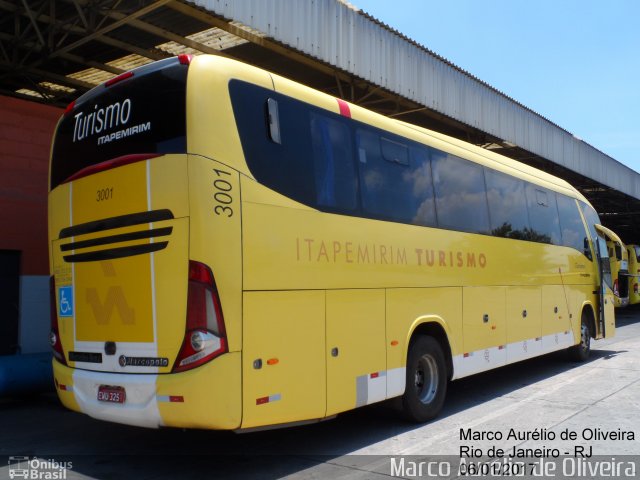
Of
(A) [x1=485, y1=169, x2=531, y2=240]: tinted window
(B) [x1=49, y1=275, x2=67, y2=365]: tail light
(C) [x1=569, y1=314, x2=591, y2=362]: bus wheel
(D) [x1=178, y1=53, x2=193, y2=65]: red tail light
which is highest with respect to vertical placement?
(D) [x1=178, y1=53, x2=193, y2=65]: red tail light

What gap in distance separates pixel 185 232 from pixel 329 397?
7.00 feet

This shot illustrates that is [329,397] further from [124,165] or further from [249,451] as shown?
[124,165]

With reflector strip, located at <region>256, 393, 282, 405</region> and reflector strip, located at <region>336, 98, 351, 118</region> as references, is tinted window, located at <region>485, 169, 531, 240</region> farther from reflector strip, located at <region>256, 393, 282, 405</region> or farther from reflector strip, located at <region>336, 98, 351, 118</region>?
reflector strip, located at <region>256, 393, 282, 405</region>

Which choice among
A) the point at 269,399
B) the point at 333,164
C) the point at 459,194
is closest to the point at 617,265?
the point at 459,194

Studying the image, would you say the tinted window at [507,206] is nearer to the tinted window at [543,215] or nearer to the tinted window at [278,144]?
the tinted window at [543,215]

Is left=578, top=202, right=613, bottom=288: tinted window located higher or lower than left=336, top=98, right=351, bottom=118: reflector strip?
lower

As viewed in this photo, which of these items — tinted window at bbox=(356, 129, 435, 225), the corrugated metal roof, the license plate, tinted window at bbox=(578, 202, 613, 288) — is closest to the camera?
the license plate

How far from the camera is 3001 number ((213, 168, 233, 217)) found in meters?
4.83

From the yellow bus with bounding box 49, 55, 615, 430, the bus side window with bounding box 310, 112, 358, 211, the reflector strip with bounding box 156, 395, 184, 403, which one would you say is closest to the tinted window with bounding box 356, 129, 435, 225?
the yellow bus with bounding box 49, 55, 615, 430

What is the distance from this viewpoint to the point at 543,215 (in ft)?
35.7

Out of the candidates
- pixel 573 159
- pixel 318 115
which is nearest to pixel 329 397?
pixel 318 115

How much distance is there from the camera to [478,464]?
17.9 feet

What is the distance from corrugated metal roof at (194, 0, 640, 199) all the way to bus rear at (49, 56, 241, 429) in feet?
11.1

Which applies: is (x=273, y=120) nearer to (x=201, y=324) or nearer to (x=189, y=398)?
(x=201, y=324)
